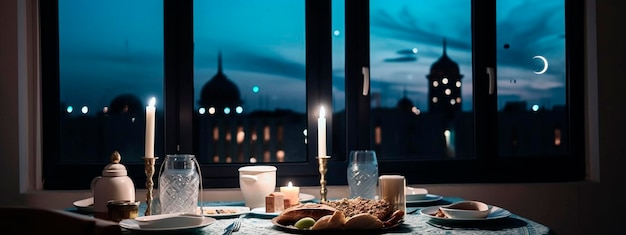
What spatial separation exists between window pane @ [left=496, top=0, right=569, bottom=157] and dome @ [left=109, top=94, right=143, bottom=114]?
166 centimetres

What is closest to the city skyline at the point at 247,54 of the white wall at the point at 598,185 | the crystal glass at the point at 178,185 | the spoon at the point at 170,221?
the white wall at the point at 598,185

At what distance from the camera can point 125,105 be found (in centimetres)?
314

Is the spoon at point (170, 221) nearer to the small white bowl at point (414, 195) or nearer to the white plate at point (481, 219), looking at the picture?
the white plate at point (481, 219)

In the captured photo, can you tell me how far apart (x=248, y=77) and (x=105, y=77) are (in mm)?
720

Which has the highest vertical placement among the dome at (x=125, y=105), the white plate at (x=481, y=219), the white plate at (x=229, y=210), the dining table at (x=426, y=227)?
the dome at (x=125, y=105)

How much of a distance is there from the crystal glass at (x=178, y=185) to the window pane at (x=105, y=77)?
0.93 meters

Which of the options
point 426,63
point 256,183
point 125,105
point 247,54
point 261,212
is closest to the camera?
point 261,212

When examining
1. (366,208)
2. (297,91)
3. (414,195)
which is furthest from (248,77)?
(366,208)

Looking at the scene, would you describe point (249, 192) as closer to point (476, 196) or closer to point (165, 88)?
point (165, 88)

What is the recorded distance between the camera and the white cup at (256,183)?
2.32 meters

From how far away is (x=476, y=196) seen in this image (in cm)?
301

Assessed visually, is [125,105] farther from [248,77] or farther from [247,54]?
[247,54]

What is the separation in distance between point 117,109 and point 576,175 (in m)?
2.10

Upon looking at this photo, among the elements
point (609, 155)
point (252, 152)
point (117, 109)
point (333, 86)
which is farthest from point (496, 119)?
point (117, 109)
